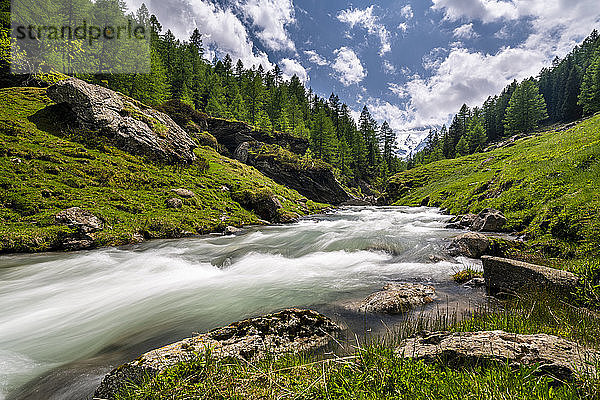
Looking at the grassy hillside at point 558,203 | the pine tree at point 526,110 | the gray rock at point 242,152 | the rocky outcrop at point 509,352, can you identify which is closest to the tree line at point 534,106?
the pine tree at point 526,110

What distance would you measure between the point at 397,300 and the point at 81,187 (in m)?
22.3

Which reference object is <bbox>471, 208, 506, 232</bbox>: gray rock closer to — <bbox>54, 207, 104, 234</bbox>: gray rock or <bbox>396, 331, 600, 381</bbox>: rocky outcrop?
<bbox>396, 331, 600, 381</bbox>: rocky outcrop

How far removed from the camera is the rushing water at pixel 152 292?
5371 mm

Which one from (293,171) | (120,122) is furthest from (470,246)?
(293,171)

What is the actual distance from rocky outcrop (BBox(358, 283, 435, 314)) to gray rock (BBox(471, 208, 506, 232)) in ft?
35.7

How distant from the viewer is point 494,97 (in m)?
120

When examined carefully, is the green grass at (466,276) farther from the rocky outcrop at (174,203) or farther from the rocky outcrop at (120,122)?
the rocky outcrop at (120,122)

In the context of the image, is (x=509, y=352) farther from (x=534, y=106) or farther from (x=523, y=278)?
(x=534, y=106)

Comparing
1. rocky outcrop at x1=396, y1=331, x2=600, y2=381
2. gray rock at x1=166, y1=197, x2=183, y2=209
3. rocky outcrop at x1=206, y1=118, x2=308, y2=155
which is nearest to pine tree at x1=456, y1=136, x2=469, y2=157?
rocky outcrop at x1=206, y1=118, x2=308, y2=155

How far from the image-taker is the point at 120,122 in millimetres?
26812

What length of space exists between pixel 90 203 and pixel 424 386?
2115 centimetres

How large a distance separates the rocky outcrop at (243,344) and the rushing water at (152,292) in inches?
51.7

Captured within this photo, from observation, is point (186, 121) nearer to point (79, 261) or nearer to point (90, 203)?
point (90, 203)

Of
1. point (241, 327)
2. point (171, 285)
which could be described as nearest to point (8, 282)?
point (171, 285)
